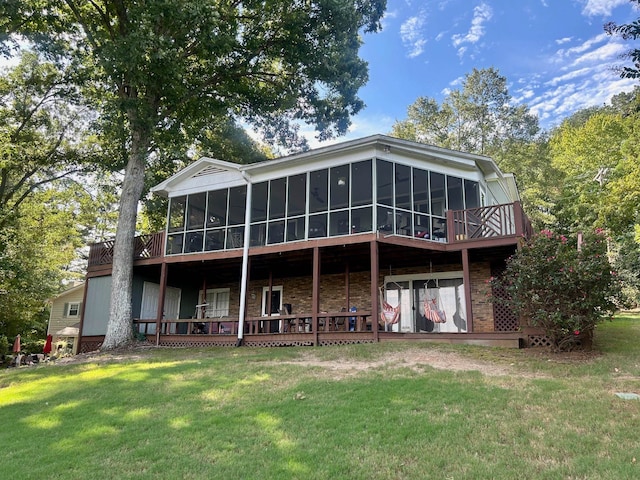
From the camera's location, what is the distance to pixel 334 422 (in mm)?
5461

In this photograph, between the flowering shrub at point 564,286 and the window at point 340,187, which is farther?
the window at point 340,187

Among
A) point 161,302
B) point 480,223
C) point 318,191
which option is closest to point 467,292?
point 480,223

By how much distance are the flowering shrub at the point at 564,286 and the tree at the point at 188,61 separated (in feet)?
35.4

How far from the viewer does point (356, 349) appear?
412 inches

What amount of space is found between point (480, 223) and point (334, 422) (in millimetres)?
8832

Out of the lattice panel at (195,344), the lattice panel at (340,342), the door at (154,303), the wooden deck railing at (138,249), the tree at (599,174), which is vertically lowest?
the lattice panel at (195,344)

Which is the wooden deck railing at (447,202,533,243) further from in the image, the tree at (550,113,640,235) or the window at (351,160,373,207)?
the tree at (550,113,640,235)

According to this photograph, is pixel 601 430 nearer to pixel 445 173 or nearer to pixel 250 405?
pixel 250 405

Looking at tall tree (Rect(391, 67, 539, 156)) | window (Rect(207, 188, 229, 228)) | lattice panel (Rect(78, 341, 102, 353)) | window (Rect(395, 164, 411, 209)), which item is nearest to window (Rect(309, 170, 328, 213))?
window (Rect(395, 164, 411, 209))

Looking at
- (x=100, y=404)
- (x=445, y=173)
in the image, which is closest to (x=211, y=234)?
(x=445, y=173)

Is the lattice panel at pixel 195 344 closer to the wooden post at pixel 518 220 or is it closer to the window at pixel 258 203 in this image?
the window at pixel 258 203

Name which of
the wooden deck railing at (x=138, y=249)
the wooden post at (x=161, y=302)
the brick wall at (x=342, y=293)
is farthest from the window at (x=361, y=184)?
the wooden deck railing at (x=138, y=249)

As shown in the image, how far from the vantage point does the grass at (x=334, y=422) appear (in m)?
4.26

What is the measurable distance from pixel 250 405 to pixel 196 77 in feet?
48.9
